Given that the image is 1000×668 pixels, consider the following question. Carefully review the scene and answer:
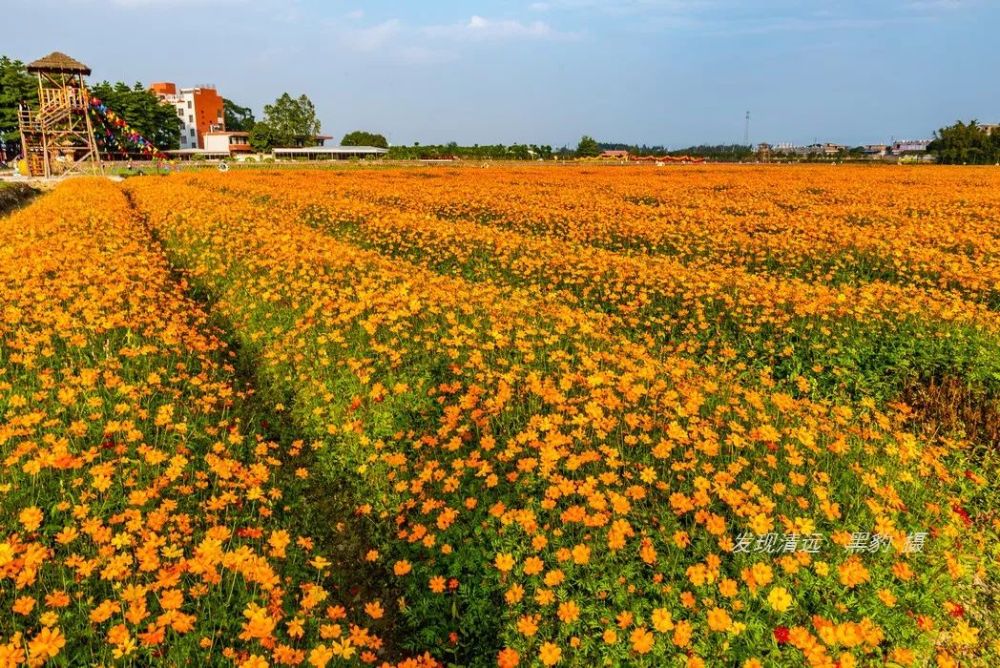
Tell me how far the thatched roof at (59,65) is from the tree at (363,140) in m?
81.6

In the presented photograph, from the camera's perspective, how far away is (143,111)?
8900 centimetres

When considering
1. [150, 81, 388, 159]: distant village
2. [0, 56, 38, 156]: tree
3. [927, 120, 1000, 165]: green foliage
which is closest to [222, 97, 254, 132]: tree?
[150, 81, 388, 159]: distant village

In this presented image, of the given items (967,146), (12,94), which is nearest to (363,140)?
(12,94)

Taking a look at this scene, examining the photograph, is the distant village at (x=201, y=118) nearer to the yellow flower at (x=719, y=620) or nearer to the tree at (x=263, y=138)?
the tree at (x=263, y=138)

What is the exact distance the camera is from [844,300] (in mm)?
8312

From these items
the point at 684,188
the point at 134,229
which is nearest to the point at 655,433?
the point at 134,229

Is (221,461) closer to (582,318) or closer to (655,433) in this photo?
(655,433)

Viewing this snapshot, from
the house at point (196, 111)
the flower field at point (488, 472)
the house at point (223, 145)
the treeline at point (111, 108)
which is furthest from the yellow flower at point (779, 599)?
the house at point (196, 111)

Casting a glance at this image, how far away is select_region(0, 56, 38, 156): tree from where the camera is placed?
7269 centimetres

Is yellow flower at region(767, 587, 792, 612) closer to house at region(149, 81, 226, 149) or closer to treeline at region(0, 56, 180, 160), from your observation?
treeline at region(0, 56, 180, 160)

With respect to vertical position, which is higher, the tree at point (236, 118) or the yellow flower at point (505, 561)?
the tree at point (236, 118)

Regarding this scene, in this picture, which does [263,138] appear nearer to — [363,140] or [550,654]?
[363,140]

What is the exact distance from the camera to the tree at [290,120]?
111375 millimetres

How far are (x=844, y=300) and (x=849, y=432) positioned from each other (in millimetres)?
4161
